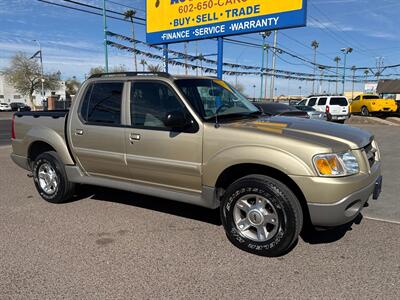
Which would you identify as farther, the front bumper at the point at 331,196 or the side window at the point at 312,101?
the side window at the point at 312,101

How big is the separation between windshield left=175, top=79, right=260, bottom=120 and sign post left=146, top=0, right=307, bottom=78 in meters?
8.03

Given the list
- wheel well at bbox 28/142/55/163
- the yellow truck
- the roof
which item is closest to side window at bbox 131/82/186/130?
wheel well at bbox 28/142/55/163

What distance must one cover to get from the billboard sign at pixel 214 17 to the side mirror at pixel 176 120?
9219mm

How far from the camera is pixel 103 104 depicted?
4867 mm

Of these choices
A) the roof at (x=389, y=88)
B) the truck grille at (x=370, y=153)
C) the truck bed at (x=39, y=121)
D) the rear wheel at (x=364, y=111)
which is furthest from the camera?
the roof at (x=389, y=88)

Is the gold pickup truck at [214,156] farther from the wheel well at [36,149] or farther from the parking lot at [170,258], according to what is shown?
Result: the parking lot at [170,258]

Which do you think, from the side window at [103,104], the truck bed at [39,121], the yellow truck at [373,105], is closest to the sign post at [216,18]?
the truck bed at [39,121]

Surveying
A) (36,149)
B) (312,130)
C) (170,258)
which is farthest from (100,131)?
(312,130)

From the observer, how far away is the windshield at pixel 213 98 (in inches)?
165

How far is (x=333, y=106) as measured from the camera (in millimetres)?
21375

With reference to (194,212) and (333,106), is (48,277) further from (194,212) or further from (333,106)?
(333,106)

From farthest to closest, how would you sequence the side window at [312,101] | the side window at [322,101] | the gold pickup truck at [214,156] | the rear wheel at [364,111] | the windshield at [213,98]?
the rear wheel at [364,111] < the side window at [312,101] < the side window at [322,101] < the windshield at [213,98] < the gold pickup truck at [214,156]

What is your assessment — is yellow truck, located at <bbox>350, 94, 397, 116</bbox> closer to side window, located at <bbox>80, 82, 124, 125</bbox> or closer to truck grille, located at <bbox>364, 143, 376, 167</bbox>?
truck grille, located at <bbox>364, 143, 376, 167</bbox>

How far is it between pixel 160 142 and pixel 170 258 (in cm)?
132
